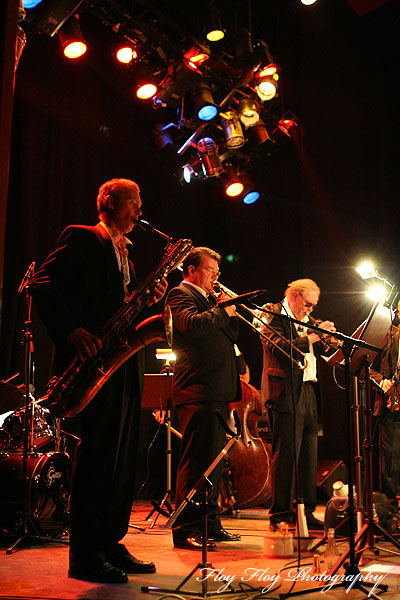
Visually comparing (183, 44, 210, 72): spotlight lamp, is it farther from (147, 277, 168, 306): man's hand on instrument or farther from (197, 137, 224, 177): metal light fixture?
(147, 277, 168, 306): man's hand on instrument

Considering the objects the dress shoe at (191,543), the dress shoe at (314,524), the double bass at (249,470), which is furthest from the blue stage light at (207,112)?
the dress shoe at (191,543)

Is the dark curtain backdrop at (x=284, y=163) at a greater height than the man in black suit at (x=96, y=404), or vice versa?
the dark curtain backdrop at (x=284, y=163)

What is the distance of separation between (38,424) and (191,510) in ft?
4.99

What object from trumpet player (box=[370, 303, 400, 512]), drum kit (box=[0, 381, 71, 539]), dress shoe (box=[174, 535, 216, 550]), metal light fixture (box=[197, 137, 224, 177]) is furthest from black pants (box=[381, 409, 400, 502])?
metal light fixture (box=[197, 137, 224, 177])

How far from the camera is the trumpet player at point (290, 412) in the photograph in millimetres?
4562

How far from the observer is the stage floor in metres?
2.78

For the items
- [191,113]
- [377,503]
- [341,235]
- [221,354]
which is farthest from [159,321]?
[341,235]

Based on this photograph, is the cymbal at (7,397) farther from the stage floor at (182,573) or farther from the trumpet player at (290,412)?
the trumpet player at (290,412)

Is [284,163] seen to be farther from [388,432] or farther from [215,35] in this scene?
[388,432]

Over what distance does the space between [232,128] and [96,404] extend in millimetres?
5023

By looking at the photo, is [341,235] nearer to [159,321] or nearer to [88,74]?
[88,74]

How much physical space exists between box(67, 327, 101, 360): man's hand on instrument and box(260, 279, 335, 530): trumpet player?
188 cm

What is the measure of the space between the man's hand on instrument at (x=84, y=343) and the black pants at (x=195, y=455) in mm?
1339

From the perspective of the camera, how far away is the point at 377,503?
4961 millimetres
